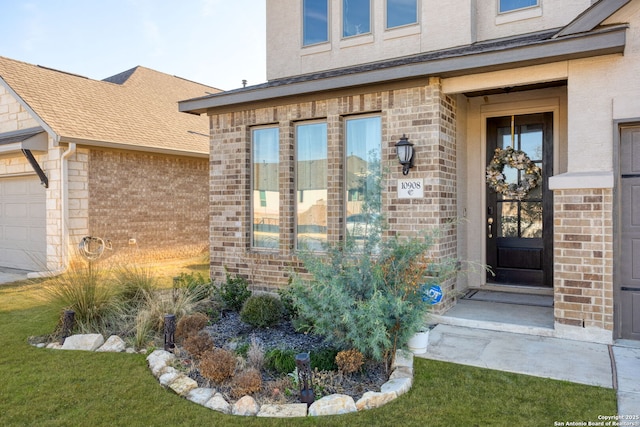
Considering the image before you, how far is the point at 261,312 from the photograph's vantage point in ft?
17.2

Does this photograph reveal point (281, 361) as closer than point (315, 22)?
Yes

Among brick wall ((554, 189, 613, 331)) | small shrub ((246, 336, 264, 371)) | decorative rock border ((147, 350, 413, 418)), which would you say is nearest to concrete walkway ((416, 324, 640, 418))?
brick wall ((554, 189, 613, 331))

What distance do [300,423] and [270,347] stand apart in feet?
5.06

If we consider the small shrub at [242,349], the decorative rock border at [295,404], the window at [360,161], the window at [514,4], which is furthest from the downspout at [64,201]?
the window at [514,4]

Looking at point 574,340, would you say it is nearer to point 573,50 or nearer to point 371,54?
point 573,50

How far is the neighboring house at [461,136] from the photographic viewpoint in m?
4.61

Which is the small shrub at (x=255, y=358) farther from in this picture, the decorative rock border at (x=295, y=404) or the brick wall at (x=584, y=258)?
the brick wall at (x=584, y=258)

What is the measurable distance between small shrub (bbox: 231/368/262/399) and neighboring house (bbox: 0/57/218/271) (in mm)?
7780

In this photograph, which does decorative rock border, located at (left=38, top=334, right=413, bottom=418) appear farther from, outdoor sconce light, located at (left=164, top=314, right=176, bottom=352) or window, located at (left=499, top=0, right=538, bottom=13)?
window, located at (left=499, top=0, right=538, bottom=13)

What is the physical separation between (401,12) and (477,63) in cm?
234

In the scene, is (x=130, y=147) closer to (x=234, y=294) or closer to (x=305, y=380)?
(x=234, y=294)

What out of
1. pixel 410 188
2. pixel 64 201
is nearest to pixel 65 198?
pixel 64 201

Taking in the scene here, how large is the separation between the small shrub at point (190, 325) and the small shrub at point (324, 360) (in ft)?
4.71

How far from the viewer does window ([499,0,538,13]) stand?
241 inches
